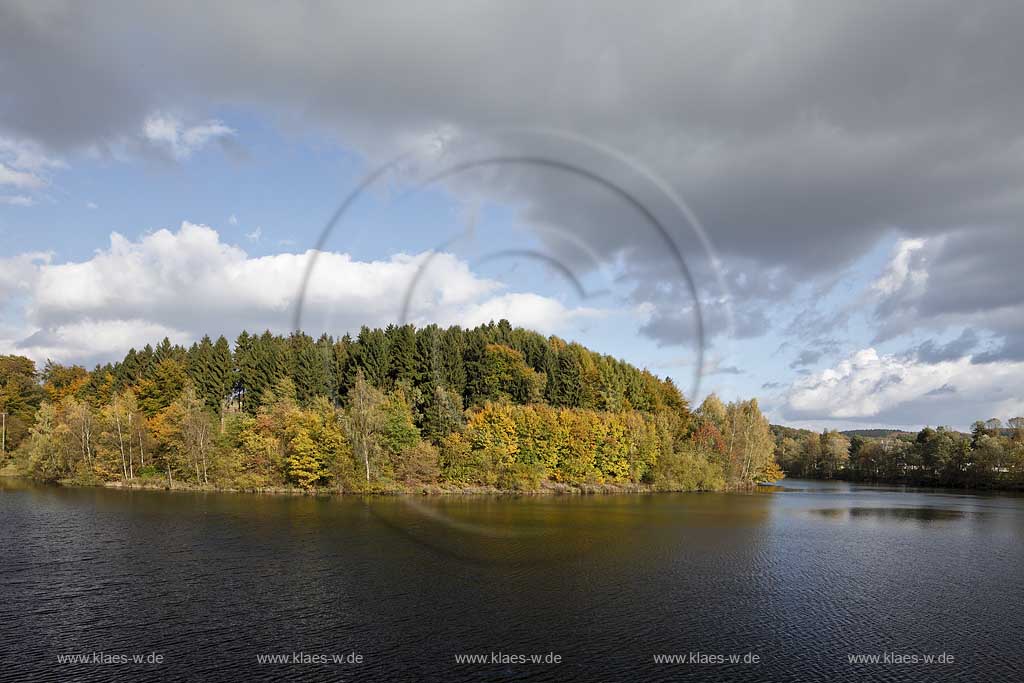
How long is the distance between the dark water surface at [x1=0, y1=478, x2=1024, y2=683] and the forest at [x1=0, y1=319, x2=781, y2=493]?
23255mm

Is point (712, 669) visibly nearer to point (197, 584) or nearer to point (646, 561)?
point (646, 561)

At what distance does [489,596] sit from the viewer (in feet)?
118

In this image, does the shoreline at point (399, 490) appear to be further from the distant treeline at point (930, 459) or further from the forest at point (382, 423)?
the distant treeline at point (930, 459)

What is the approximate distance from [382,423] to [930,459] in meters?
139

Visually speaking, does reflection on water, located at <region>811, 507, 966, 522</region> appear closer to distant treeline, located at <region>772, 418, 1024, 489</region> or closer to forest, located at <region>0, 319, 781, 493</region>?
forest, located at <region>0, 319, 781, 493</region>

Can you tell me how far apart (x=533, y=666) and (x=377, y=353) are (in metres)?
74.6

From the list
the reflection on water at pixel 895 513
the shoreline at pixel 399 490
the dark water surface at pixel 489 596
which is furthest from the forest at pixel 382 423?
the reflection on water at pixel 895 513

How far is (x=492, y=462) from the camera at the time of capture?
92375mm

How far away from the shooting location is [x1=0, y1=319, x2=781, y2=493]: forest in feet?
292

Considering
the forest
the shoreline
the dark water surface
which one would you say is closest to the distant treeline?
the forest

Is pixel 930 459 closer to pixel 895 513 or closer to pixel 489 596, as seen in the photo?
pixel 895 513

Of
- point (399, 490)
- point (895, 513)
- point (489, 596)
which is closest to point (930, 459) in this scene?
point (895, 513)

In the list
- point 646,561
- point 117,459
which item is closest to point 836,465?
point 646,561

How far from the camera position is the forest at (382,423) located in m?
89.1
